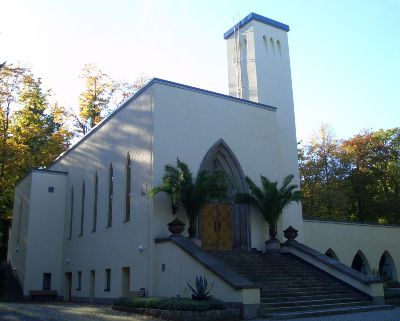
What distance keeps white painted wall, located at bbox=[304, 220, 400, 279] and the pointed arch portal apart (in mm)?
5825

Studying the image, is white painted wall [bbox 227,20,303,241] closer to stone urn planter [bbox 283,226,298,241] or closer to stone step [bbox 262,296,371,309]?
stone urn planter [bbox 283,226,298,241]

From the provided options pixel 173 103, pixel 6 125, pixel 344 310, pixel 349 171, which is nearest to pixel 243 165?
pixel 173 103

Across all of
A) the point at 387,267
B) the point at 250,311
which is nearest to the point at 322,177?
the point at 387,267

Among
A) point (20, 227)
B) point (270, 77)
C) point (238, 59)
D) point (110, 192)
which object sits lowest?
point (20, 227)

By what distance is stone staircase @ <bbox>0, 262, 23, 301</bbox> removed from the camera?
2581 centimetres

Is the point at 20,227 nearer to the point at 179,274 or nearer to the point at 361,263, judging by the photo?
the point at 179,274

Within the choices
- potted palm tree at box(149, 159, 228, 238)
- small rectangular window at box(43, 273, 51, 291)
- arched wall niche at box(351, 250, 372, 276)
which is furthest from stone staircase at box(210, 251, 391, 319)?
small rectangular window at box(43, 273, 51, 291)

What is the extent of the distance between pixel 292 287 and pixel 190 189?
206 inches

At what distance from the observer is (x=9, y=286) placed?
2761 centimetres

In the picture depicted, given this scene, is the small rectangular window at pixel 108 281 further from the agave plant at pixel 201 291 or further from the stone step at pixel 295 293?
the stone step at pixel 295 293

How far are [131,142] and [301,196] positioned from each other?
26.0 ft

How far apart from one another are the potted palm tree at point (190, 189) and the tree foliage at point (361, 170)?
22374mm

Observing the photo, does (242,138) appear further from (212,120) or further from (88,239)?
(88,239)

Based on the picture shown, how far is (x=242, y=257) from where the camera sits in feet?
62.7
